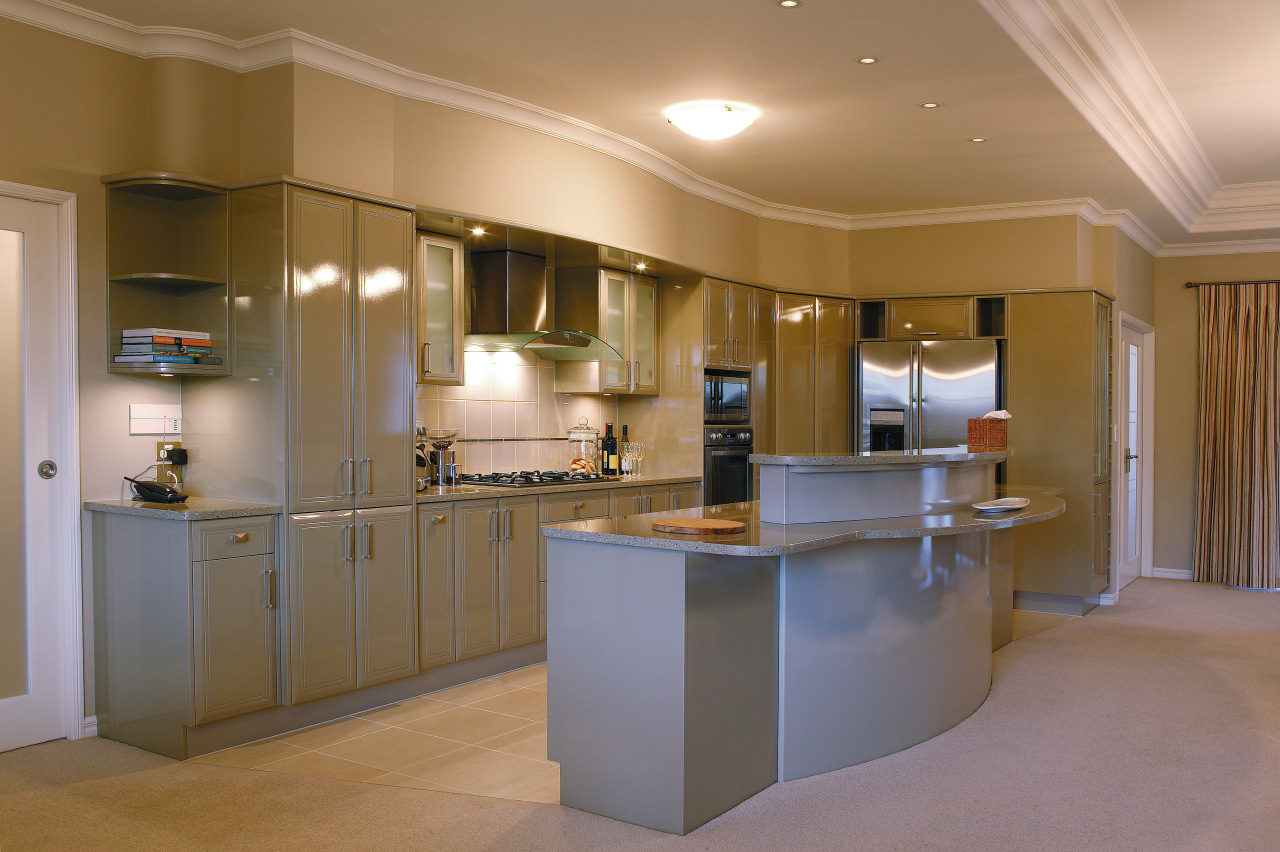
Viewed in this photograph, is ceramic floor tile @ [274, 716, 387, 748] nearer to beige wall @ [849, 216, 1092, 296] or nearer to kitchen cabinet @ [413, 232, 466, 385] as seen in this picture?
kitchen cabinet @ [413, 232, 466, 385]

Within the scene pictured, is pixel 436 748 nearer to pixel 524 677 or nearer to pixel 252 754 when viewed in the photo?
pixel 252 754

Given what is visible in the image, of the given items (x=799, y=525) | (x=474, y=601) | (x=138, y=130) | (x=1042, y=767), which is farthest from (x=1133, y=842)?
(x=138, y=130)

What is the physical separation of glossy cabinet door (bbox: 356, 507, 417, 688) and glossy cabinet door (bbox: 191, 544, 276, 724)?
1.33ft

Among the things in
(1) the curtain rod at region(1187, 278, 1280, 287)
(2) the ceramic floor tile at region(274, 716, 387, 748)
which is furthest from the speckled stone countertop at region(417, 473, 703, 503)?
(1) the curtain rod at region(1187, 278, 1280, 287)

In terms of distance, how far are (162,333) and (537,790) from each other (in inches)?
89.8

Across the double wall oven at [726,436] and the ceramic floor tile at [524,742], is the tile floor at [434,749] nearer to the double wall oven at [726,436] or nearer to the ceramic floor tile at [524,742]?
the ceramic floor tile at [524,742]

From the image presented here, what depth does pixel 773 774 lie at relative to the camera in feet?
11.1

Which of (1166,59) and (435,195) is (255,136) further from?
(1166,59)

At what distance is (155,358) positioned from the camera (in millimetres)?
3797

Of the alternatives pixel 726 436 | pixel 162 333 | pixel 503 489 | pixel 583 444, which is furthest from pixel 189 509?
pixel 726 436

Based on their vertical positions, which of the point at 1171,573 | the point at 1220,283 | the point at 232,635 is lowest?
the point at 1171,573

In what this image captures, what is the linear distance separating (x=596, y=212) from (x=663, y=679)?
3021mm

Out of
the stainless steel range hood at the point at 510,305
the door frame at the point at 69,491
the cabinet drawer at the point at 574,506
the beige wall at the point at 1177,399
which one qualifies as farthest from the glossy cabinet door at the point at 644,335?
the beige wall at the point at 1177,399

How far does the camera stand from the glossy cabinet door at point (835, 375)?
7133mm
